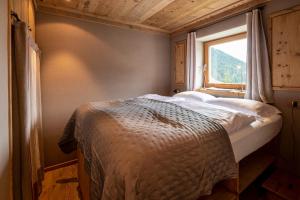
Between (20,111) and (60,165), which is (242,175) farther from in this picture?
(60,165)

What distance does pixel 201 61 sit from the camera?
3.49m

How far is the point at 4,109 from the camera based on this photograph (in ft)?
3.25

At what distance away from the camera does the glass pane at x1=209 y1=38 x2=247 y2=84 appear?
2.82 metres

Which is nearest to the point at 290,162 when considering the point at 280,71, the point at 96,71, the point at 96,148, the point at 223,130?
the point at 280,71

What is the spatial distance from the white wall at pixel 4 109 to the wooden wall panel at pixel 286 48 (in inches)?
107

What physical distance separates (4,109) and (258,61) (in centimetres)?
269

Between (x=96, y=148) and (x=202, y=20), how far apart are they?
292 centimetres

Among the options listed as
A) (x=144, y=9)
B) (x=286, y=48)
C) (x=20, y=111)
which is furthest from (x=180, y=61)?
(x=20, y=111)

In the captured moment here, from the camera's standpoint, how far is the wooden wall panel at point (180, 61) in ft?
11.8

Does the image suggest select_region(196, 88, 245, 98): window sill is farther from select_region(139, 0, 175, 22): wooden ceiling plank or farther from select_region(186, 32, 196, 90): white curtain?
select_region(139, 0, 175, 22): wooden ceiling plank

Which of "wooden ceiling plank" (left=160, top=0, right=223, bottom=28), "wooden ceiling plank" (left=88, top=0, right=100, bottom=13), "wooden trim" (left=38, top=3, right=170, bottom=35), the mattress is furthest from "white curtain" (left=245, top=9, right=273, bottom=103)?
"wooden ceiling plank" (left=88, top=0, right=100, bottom=13)

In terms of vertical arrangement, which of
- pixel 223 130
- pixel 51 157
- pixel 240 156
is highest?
pixel 223 130

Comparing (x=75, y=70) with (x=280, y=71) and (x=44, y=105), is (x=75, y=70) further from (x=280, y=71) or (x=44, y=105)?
(x=280, y=71)

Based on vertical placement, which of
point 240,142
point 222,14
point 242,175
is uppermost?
point 222,14
